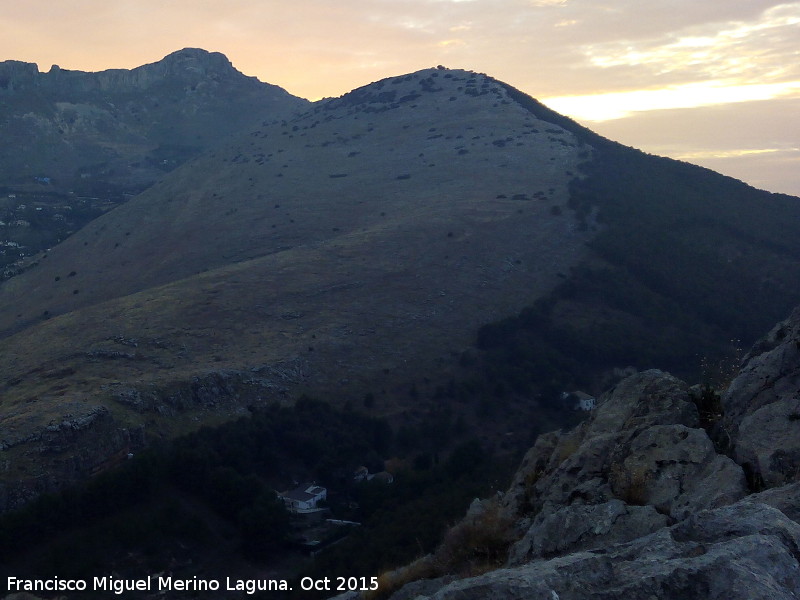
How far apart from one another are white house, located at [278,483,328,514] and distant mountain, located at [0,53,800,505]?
7541mm

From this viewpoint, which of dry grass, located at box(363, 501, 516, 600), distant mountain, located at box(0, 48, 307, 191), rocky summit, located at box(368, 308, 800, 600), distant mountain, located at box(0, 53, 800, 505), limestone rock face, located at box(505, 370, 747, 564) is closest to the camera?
rocky summit, located at box(368, 308, 800, 600)

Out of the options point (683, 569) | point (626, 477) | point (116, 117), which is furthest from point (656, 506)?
point (116, 117)

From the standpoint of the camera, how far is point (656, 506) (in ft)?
27.8

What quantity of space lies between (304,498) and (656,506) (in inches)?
969

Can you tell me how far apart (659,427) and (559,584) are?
16.2ft

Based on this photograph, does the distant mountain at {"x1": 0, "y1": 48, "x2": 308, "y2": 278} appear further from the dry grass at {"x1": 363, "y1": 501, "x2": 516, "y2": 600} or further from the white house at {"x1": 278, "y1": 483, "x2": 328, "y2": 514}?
the dry grass at {"x1": 363, "y1": 501, "x2": 516, "y2": 600}

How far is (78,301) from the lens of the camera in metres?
68.9

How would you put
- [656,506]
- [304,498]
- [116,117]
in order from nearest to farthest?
[656,506], [304,498], [116,117]

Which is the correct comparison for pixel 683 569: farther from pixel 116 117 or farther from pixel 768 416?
pixel 116 117

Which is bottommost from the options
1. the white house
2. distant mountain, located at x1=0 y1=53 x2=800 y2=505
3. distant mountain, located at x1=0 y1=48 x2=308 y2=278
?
the white house

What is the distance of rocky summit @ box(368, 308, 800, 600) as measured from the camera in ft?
18.2

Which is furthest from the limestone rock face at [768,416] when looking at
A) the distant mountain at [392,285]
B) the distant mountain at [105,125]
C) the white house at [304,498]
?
the distant mountain at [105,125]

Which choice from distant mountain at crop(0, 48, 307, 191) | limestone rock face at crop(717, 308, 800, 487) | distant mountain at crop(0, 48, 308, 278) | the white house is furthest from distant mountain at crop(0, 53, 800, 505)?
distant mountain at crop(0, 48, 307, 191)

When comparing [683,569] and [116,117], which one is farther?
[116,117]
